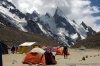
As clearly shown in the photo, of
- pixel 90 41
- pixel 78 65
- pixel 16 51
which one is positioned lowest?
pixel 78 65

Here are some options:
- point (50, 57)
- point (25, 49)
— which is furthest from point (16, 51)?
point (50, 57)

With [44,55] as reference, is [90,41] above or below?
above

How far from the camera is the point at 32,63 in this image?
145 ft

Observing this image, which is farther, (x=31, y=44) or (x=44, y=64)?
(x=31, y=44)

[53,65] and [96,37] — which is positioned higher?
[96,37]

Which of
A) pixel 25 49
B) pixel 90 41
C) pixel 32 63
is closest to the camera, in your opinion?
pixel 32 63

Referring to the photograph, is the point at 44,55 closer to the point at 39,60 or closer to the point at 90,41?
the point at 39,60

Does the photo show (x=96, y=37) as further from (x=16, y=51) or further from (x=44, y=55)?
(x=44, y=55)

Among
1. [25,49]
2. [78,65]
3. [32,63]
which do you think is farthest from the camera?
[25,49]

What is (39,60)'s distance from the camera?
143 feet

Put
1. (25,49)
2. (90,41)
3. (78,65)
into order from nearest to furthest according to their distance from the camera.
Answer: (78,65), (25,49), (90,41)

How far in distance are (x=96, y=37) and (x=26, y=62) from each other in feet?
448

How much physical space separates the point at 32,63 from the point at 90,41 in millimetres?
135118

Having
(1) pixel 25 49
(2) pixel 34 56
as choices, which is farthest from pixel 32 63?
(1) pixel 25 49
